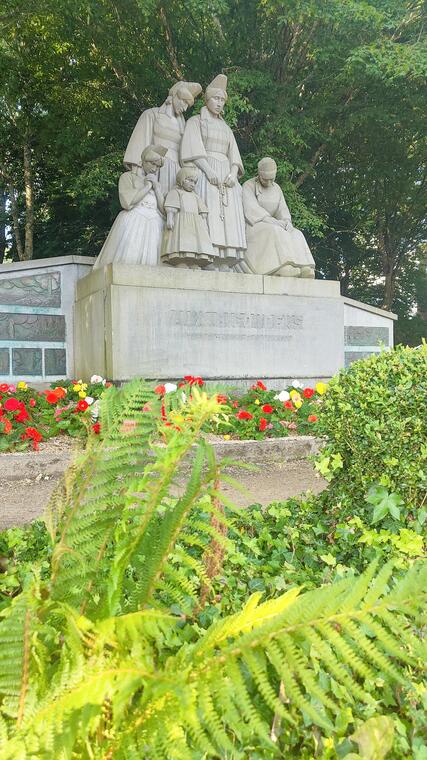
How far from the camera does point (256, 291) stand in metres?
7.43

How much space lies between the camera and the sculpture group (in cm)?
725

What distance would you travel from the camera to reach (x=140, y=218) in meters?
7.30

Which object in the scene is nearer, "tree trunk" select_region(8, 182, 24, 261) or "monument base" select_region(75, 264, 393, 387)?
"monument base" select_region(75, 264, 393, 387)

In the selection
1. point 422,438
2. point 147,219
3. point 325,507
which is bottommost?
point 325,507

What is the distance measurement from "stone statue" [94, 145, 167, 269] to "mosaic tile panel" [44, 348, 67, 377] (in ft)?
4.38

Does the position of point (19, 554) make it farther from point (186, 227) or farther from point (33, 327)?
point (33, 327)

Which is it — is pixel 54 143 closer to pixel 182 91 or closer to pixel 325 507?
pixel 182 91

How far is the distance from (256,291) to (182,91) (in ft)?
10.7

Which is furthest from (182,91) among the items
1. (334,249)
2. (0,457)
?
(334,249)

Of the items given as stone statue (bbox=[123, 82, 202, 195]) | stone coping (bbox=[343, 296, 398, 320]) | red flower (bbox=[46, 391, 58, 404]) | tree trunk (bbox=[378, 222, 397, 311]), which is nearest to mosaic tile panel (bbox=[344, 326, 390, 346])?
stone coping (bbox=[343, 296, 398, 320])

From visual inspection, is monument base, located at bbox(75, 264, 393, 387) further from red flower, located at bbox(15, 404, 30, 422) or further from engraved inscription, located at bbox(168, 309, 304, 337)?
red flower, located at bbox(15, 404, 30, 422)

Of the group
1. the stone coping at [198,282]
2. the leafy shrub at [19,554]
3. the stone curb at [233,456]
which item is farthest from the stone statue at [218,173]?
the leafy shrub at [19,554]

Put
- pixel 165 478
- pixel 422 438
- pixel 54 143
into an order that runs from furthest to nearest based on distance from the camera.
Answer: pixel 54 143
pixel 422 438
pixel 165 478

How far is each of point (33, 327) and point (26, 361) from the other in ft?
1.62
